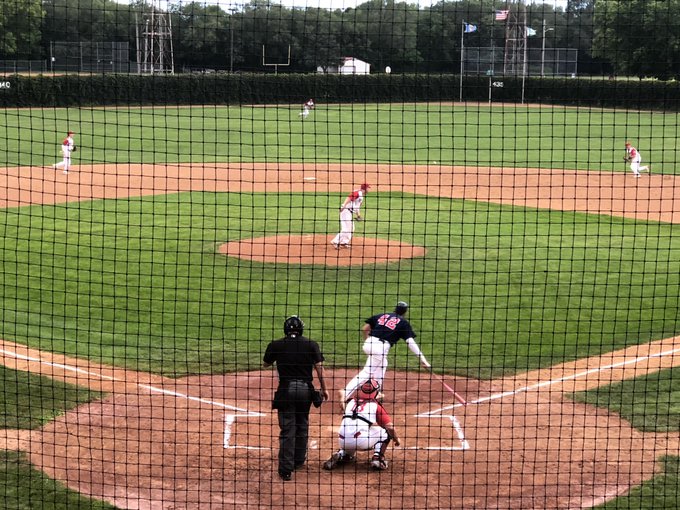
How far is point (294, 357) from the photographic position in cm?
971

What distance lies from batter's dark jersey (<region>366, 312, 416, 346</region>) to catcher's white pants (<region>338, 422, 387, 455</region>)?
1.77 metres

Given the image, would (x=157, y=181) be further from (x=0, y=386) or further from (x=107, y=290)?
(x=0, y=386)

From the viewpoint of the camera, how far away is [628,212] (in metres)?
25.5

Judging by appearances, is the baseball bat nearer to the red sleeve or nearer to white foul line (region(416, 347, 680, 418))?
white foul line (region(416, 347, 680, 418))

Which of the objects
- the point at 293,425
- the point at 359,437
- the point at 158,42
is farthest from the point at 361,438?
the point at 158,42

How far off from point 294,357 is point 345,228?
948 centimetres

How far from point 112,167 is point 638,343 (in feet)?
74.5

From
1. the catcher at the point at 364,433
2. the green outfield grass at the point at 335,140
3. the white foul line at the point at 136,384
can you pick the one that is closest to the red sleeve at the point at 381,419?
the catcher at the point at 364,433

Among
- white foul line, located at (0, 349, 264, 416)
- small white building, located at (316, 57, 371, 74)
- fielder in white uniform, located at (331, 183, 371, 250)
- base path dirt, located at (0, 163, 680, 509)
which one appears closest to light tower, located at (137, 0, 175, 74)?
small white building, located at (316, 57, 371, 74)

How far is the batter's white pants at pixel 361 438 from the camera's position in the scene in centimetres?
938

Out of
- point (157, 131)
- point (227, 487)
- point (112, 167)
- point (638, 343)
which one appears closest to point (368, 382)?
point (227, 487)

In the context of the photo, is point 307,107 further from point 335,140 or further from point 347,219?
point 347,219

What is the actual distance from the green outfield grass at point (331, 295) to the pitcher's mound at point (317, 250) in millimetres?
360

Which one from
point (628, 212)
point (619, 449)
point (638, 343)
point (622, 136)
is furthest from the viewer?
point (622, 136)
